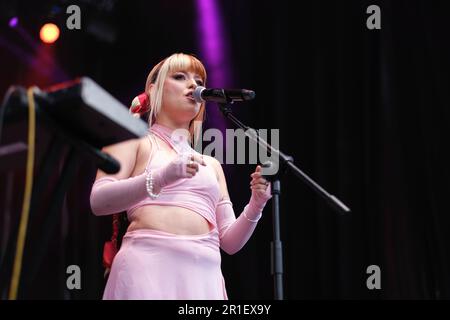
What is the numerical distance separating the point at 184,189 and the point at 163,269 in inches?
12.0

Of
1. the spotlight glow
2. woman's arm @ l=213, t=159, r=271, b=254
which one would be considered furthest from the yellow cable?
the spotlight glow

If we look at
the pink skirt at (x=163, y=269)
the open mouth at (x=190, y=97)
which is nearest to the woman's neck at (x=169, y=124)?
the open mouth at (x=190, y=97)

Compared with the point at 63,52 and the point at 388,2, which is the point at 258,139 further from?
the point at 63,52

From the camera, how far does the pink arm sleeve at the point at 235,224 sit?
2.12 metres

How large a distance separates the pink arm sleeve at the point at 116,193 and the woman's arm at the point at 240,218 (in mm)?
443

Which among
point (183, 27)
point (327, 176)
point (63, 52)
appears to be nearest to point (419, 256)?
point (327, 176)

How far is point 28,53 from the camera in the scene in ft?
12.6

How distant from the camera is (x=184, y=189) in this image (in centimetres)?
200

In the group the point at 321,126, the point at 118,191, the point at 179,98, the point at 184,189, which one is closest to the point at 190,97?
the point at 179,98

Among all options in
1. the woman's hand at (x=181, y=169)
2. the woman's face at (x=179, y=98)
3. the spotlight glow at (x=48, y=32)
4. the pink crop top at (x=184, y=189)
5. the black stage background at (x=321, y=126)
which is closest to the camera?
the woman's hand at (x=181, y=169)

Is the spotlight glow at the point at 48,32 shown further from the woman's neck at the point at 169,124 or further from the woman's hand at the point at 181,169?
the woman's hand at the point at 181,169

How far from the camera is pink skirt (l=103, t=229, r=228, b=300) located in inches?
70.1

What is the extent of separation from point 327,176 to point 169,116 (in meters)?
1.43

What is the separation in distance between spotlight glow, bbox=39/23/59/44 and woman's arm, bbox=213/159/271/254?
1965 mm
